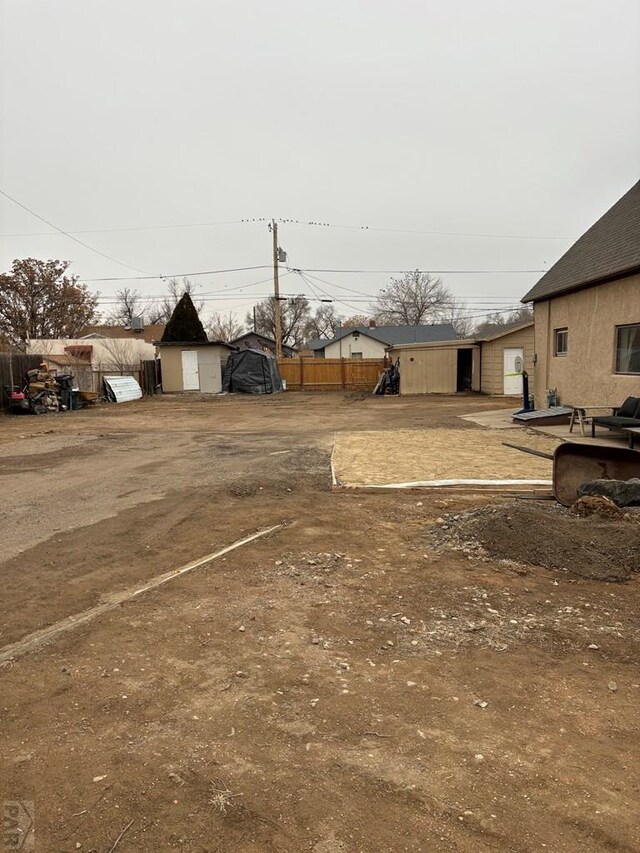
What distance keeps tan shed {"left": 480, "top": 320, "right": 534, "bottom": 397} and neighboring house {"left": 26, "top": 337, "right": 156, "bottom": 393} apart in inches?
681

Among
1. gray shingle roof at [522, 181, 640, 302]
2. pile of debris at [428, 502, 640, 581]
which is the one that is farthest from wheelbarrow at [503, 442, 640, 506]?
gray shingle roof at [522, 181, 640, 302]

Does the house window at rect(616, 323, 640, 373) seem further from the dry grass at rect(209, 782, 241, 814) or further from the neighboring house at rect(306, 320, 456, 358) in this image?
the neighboring house at rect(306, 320, 456, 358)

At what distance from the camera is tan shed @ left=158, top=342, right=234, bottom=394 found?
30000 millimetres

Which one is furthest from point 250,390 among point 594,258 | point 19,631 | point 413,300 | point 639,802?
point 413,300

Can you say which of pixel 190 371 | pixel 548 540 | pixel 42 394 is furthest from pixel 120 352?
pixel 548 540

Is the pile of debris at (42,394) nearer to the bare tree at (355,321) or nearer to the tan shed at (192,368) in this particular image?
the tan shed at (192,368)

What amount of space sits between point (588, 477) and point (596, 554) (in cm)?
195

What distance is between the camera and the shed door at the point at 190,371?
30000mm

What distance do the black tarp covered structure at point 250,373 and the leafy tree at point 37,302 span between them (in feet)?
42.5

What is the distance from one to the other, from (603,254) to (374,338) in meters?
35.5

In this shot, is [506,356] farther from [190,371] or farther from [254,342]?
[254,342]

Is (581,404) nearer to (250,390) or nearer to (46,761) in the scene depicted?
(46,761)

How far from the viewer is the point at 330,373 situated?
1268 inches

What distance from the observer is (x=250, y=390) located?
29203 millimetres
